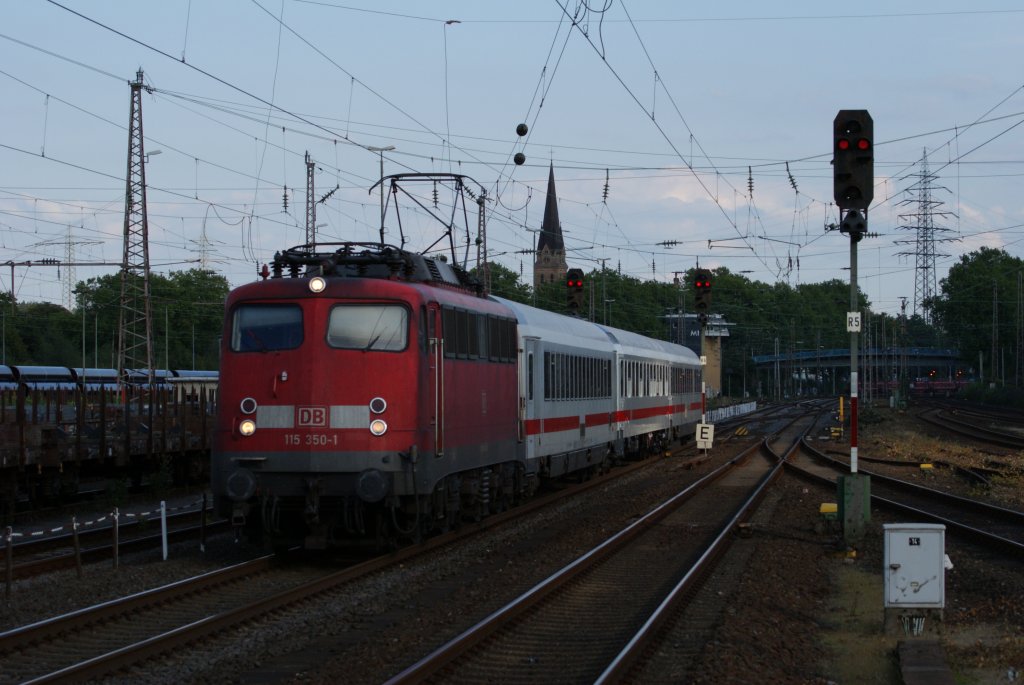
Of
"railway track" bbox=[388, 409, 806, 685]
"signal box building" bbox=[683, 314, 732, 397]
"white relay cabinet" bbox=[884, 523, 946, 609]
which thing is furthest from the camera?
"signal box building" bbox=[683, 314, 732, 397]

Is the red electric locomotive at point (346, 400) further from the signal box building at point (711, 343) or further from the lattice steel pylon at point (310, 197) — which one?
the signal box building at point (711, 343)

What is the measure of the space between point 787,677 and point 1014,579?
556 centimetres

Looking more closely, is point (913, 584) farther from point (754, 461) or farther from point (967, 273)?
point (967, 273)

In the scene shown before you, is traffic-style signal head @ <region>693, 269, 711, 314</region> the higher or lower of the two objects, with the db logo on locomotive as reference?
higher

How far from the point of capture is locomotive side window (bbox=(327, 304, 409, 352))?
14.6 metres

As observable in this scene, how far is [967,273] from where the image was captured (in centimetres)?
13450

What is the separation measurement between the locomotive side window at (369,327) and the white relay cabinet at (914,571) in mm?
6310

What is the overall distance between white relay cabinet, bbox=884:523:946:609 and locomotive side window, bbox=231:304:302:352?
7.21 m

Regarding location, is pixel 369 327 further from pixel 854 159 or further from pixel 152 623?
pixel 854 159

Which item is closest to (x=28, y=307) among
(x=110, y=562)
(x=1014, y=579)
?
(x=110, y=562)

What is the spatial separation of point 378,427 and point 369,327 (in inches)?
48.7

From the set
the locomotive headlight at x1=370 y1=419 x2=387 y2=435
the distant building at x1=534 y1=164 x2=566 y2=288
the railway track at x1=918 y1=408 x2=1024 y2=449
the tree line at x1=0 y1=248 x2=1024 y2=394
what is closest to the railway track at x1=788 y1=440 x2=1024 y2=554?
the locomotive headlight at x1=370 y1=419 x2=387 y2=435

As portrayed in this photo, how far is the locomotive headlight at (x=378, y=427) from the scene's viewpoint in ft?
47.0

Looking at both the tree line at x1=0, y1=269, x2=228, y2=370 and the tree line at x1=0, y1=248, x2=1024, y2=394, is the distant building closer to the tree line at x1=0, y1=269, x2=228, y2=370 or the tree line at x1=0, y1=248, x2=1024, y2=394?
the tree line at x1=0, y1=248, x2=1024, y2=394
